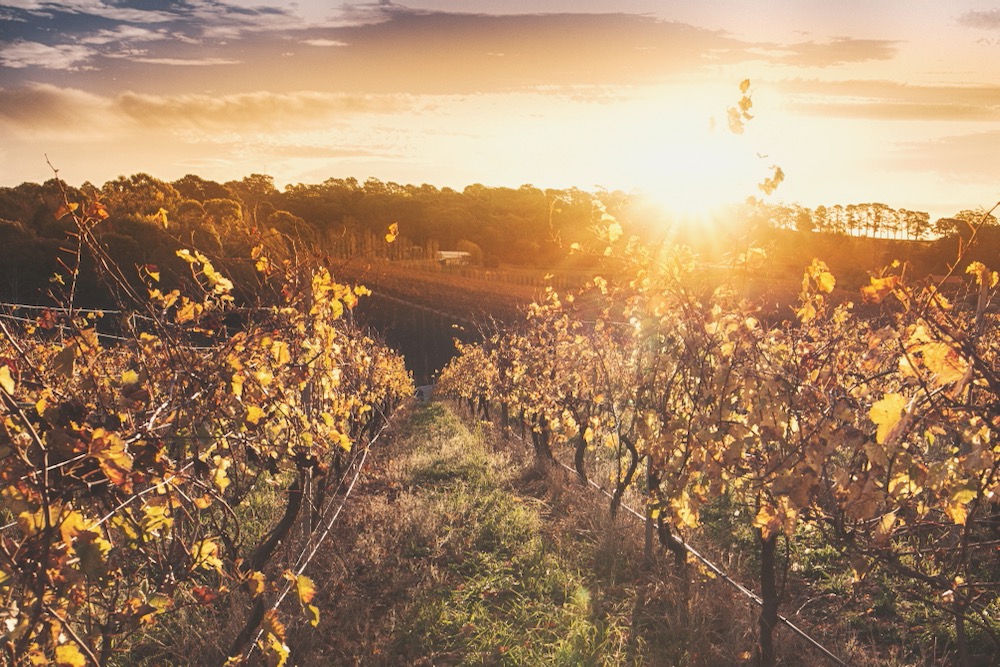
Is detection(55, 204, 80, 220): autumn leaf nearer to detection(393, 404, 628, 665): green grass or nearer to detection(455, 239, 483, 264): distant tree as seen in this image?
detection(393, 404, 628, 665): green grass

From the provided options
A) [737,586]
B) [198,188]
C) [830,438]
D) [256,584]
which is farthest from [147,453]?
[198,188]

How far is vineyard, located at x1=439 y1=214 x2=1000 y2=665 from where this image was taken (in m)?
2.35

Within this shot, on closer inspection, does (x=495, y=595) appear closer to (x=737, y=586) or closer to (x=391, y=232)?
(x=737, y=586)

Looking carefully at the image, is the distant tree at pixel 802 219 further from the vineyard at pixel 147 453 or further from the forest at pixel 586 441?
the vineyard at pixel 147 453

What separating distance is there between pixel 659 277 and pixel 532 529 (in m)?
3.85

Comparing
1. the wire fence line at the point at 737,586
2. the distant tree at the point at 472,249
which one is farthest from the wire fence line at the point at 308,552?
the distant tree at the point at 472,249

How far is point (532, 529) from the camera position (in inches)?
295

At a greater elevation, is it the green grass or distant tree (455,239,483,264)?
distant tree (455,239,483,264)

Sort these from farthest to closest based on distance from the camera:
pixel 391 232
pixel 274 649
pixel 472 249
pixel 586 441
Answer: pixel 472 249 < pixel 586 441 < pixel 391 232 < pixel 274 649

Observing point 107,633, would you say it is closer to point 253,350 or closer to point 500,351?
point 253,350

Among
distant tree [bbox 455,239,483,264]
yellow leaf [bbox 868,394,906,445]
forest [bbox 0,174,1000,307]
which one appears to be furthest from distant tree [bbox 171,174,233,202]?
yellow leaf [bbox 868,394,906,445]

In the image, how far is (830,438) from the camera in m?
2.87

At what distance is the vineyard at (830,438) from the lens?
2.35 m

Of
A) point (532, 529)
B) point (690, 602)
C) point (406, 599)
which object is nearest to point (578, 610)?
point (690, 602)
